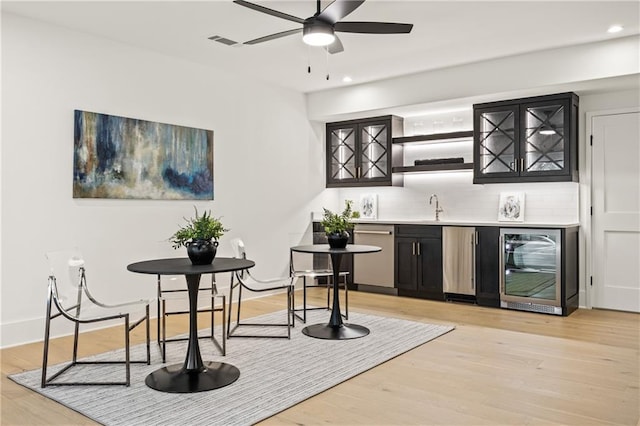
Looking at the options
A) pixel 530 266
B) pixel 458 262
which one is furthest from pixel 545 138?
pixel 458 262

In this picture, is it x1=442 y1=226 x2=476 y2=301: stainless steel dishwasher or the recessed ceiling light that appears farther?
x1=442 y1=226 x2=476 y2=301: stainless steel dishwasher

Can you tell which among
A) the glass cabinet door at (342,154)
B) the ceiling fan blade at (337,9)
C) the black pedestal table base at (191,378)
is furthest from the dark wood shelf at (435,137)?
the black pedestal table base at (191,378)

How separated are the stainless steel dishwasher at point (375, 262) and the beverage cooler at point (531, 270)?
1447 mm

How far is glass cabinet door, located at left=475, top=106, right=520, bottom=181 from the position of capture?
5.82m

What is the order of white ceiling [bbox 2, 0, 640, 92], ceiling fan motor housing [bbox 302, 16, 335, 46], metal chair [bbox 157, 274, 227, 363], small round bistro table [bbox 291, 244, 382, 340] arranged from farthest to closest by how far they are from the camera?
small round bistro table [bbox 291, 244, 382, 340]
white ceiling [bbox 2, 0, 640, 92]
metal chair [bbox 157, 274, 227, 363]
ceiling fan motor housing [bbox 302, 16, 335, 46]

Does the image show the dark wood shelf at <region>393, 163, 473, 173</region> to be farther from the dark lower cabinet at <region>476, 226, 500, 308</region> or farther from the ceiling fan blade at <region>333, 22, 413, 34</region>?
the ceiling fan blade at <region>333, 22, 413, 34</region>

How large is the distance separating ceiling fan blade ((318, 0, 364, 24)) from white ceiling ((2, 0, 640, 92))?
2.17ft

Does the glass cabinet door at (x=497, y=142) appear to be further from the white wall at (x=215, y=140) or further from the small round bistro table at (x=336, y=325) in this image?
the small round bistro table at (x=336, y=325)

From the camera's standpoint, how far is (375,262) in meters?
6.69

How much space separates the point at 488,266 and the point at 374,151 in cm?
230

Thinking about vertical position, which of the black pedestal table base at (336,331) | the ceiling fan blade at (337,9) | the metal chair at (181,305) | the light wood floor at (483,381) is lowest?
the light wood floor at (483,381)

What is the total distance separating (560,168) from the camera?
552 centimetres

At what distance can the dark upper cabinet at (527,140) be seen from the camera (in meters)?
5.51

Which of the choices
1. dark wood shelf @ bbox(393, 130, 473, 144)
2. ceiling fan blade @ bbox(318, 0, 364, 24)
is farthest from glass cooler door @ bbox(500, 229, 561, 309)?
Answer: ceiling fan blade @ bbox(318, 0, 364, 24)
